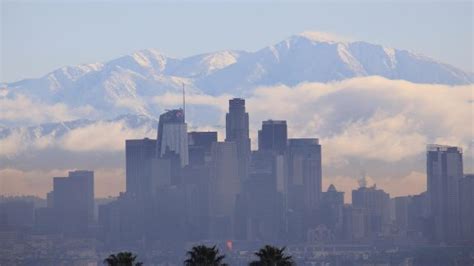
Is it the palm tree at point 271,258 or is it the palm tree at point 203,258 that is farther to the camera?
the palm tree at point 203,258

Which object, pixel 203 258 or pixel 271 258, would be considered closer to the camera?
pixel 271 258

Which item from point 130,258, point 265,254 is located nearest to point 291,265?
point 265,254

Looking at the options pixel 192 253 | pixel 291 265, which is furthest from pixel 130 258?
pixel 291 265

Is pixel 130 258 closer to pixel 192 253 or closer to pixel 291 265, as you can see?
pixel 192 253

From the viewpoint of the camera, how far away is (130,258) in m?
99.6

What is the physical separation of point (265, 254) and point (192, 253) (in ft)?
15.3

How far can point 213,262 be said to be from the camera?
321 ft

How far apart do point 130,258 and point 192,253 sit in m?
3.90

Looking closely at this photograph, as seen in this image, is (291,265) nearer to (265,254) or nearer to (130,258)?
(265,254)

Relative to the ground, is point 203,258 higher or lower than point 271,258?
higher

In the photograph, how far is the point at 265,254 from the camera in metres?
97.4

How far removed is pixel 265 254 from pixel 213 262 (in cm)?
322

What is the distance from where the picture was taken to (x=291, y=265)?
3831 inches

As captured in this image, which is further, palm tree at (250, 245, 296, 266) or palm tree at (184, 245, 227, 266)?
palm tree at (184, 245, 227, 266)
